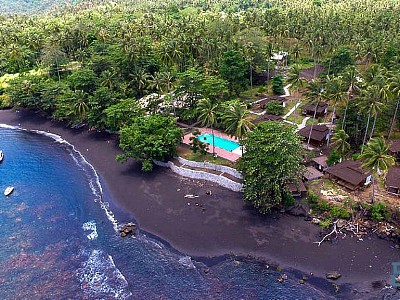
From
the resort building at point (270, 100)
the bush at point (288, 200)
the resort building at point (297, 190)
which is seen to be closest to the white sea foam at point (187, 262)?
the bush at point (288, 200)

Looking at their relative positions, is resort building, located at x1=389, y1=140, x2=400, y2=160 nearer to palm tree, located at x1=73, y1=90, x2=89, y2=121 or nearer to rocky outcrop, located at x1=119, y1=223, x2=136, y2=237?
rocky outcrop, located at x1=119, y1=223, x2=136, y2=237

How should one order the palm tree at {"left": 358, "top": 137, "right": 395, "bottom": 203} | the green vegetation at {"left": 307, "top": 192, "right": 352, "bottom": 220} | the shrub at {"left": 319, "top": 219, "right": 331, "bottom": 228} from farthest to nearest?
the green vegetation at {"left": 307, "top": 192, "right": 352, "bottom": 220} < the shrub at {"left": 319, "top": 219, "right": 331, "bottom": 228} < the palm tree at {"left": 358, "top": 137, "right": 395, "bottom": 203}

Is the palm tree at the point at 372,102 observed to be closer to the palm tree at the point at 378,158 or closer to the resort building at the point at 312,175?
the palm tree at the point at 378,158

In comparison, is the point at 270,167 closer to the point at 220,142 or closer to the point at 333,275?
the point at 333,275

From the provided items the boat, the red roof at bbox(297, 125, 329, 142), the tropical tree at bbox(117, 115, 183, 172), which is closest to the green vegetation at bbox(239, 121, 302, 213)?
the red roof at bbox(297, 125, 329, 142)

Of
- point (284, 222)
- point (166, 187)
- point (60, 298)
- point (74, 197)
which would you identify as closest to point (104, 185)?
point (74, 197)

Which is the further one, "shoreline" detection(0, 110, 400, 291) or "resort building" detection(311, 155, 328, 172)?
"resort building" detection(311, 155, 328, 172)
